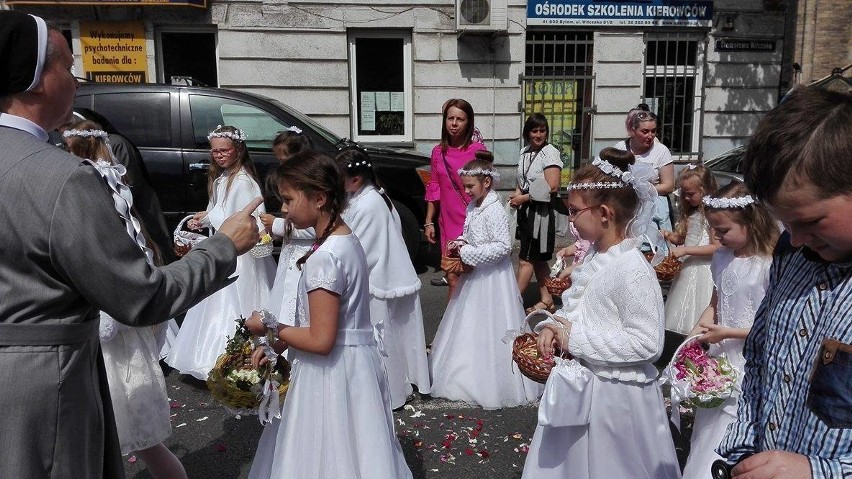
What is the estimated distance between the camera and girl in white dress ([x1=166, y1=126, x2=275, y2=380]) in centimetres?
495

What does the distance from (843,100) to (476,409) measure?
3.51 metres

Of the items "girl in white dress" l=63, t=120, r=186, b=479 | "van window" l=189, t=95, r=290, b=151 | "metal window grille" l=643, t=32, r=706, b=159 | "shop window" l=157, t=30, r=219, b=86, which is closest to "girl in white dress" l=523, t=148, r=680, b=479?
"girl in white dress" l=63, t=120, r=186, b=479

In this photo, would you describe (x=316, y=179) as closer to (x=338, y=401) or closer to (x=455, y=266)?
(x=338, y=401)

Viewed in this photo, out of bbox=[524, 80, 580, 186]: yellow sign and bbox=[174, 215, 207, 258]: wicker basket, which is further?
bbox=[524, 80, 580, 186]: yellow sign

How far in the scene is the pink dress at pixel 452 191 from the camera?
588cm

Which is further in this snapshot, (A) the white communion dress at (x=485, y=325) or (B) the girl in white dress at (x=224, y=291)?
(B) the girl in white dress at (x=224, y=291)

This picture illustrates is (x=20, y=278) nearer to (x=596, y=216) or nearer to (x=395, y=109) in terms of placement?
(x=596, y=216)

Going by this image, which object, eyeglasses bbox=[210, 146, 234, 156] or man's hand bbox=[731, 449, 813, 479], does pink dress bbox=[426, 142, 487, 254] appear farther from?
man's hand bbox=[731, 449, 813, 479]

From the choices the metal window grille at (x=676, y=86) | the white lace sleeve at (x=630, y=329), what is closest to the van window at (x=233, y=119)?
the white lace sleeve at (x=630, y=329)

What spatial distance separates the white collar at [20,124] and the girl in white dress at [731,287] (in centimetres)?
249

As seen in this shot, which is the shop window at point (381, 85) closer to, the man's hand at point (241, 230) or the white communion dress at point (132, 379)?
the white communion dress at point (132, 379)

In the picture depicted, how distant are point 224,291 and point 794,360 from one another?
4145mm

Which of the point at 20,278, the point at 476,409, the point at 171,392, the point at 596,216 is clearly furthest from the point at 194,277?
the point at 171,392

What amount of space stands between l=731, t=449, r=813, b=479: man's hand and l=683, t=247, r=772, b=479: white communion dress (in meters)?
1.51
